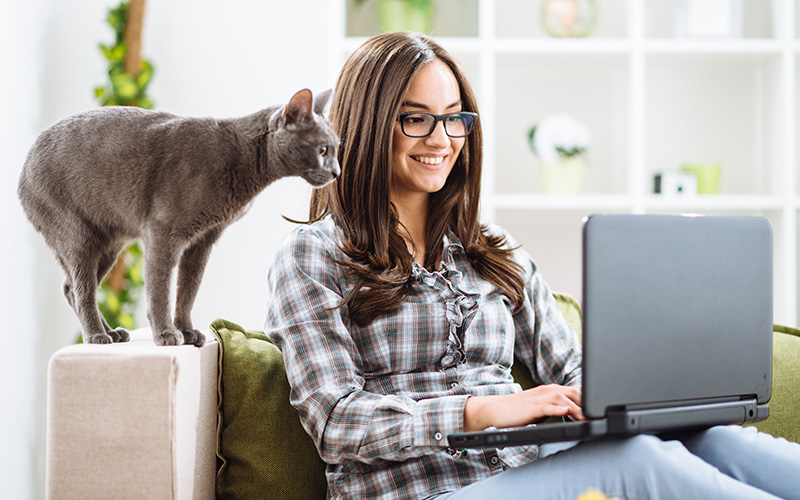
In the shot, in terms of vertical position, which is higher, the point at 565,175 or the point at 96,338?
the point at 565,175

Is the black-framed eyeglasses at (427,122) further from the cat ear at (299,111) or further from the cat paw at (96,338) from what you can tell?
the cat paw at (96,338)

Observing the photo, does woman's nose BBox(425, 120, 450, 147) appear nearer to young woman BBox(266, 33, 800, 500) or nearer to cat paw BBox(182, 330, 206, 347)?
young woman BBox(266, 33, 800, 500)

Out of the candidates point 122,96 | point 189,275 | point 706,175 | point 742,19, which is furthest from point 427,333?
point 742,19

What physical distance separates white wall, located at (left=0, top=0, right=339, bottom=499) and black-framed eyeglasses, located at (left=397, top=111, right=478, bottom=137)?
3.24ft

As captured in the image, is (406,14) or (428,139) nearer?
(428,139)

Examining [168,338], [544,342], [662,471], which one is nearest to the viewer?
[662,471]

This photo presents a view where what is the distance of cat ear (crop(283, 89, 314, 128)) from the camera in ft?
3.01

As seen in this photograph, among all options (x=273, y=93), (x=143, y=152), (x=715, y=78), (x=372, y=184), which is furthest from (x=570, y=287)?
(x=143, y=152)

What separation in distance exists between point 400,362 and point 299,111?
1.77 ft

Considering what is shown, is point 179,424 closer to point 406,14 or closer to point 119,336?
point 119,336

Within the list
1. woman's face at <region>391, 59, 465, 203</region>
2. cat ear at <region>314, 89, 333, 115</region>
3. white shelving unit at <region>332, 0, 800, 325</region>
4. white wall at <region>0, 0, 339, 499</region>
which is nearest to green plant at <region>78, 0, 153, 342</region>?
white wall at <region>0, 0, 339, 499</region>

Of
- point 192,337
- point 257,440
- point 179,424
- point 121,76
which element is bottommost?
point 257,440

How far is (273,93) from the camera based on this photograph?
250 cm

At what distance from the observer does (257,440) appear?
1.30 m
